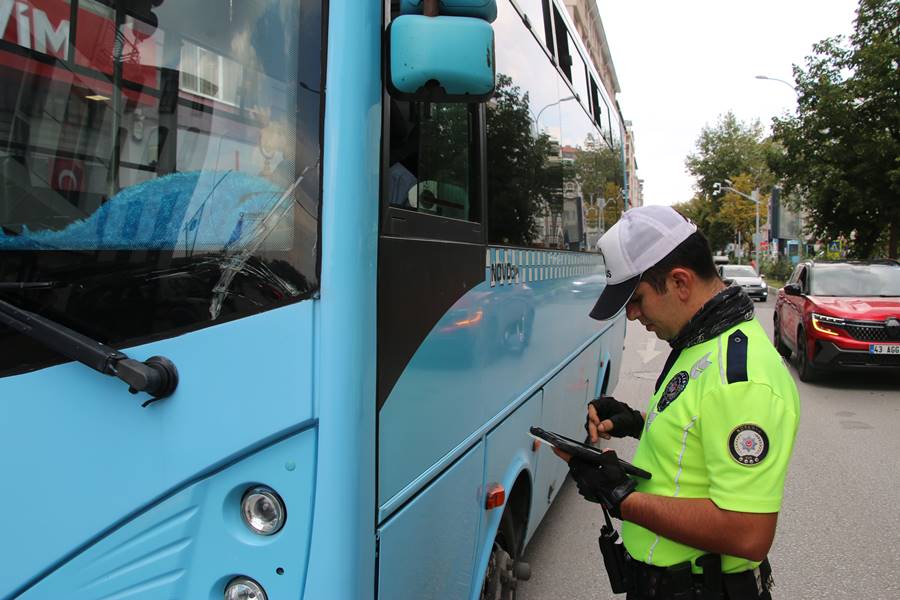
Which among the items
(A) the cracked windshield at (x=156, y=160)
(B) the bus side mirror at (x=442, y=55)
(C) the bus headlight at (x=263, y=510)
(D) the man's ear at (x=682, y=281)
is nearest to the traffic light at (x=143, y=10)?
(A) the cracked windshield at (x=156, y=160)

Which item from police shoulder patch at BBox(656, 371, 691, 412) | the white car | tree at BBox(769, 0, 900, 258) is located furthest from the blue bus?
the white car

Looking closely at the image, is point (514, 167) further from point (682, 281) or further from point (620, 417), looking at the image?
point (682, 281)

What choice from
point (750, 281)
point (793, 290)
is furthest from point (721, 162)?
point (793, 290)

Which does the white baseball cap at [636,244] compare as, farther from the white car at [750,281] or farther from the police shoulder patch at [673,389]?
the white car at [750,281]

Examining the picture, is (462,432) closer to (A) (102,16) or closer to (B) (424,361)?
(B) (424,361)

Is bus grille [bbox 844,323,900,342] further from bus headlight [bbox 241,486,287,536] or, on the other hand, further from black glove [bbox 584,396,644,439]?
bus headlight [bbox 241,486,287,536]

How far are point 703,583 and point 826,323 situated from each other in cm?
916

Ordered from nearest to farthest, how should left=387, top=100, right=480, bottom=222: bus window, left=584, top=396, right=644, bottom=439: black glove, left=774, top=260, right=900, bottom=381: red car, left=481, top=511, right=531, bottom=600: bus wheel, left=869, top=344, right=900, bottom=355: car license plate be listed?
left=387, top=100, right=480, bottom=222: bus window → left=584, top=396, right=644, bottom=439: black glove → left=481, top=511, right=531, bottom=600: bus wheel → left=869, top=344, right=900, bottom=355: car license plate → left=774, top=260, right=900, bottom=381: red car

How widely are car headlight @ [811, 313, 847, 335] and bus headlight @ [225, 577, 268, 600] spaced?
9841 mm

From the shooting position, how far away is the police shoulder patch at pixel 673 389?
1.83 metres

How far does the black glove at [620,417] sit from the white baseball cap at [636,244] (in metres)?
0.62

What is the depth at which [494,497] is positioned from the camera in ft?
9.30

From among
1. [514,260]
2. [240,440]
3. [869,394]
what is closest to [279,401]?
[240,440]

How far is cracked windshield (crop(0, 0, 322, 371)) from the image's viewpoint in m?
1.67
